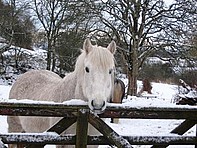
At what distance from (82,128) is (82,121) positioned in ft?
0.24

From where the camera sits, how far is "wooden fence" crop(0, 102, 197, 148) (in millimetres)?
2887

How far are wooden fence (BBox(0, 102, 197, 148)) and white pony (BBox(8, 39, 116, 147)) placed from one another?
0.47ft

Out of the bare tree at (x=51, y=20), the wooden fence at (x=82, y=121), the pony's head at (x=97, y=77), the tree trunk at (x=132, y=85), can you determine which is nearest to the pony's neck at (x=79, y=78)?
the pony's head at (x=97, y=77)

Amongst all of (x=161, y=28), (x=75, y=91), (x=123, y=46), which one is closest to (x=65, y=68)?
(x=123, y=46)

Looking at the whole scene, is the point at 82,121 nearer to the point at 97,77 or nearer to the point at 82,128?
the point at 82,128

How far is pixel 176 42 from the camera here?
19.5 meters

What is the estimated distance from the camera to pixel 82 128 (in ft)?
9.77

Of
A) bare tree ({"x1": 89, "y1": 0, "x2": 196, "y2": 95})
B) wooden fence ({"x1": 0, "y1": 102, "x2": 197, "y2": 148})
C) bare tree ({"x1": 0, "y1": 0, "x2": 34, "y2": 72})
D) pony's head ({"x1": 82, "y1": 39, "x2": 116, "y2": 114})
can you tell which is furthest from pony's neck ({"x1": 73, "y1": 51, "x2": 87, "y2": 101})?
bare tree ({"x1": 0, "y1": 0, "x2": 34, "y2": 72})

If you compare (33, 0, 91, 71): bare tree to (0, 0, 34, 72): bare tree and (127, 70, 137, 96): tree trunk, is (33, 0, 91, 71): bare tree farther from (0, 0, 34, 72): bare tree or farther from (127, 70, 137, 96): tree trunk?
(127, 70, 137, 96): tree trunk

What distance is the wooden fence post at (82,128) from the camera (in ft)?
9.67

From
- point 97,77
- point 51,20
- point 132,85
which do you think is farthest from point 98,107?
point 51,20

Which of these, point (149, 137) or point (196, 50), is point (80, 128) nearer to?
point (149, 137)

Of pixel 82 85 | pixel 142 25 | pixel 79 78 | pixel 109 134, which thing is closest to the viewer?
pixel 109 134

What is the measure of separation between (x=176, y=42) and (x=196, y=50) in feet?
4.30
